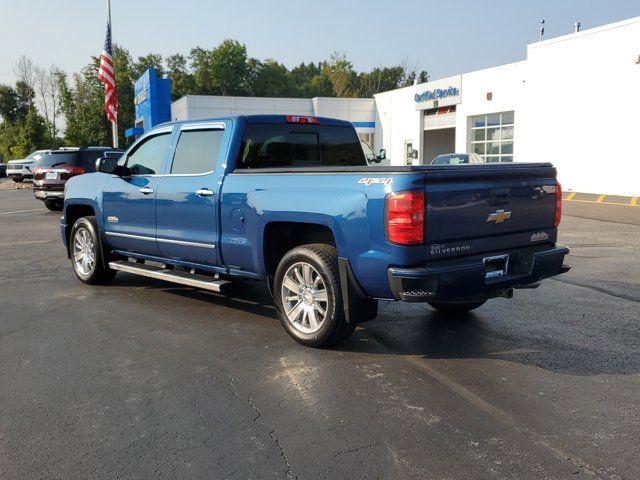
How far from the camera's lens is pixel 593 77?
2264 centimetres

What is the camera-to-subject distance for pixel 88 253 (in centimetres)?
772

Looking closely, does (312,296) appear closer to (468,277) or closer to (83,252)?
(468,277)

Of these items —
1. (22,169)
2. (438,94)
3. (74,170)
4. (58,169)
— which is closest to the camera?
(58,169)

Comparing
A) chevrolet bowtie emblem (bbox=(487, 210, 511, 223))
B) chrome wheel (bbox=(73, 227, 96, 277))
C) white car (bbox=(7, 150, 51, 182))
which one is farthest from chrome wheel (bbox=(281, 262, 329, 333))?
white car (bbox=(7, 150, 51, 182))

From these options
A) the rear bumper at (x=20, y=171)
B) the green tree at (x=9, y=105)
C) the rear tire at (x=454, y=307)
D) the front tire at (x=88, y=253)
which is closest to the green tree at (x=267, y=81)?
the green tree at (x=9, y=105)

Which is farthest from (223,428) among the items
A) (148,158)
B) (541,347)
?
(148,158)

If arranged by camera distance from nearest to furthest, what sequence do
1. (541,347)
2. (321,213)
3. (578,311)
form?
(321,213)
(541,347)
(578,311)

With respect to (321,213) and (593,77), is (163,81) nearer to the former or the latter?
(593,77)

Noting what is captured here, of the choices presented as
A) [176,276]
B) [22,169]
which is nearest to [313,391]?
[176,276]

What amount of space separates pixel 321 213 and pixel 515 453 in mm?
2272

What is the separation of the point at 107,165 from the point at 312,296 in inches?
128

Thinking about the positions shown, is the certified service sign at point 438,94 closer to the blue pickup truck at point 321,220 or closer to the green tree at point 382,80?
the blue pickup truck at point 321,220

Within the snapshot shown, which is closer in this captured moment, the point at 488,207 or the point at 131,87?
the point at 488,207

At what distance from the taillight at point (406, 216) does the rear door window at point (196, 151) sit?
2.30 meters
